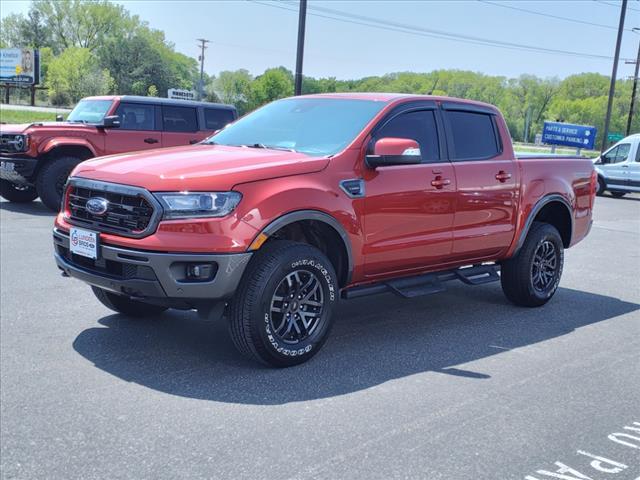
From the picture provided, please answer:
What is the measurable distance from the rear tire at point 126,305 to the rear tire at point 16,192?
848 cm

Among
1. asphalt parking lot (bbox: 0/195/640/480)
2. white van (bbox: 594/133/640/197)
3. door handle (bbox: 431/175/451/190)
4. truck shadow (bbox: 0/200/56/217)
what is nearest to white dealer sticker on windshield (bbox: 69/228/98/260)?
asphalt parking lot (bbox: 0/195/640/480)

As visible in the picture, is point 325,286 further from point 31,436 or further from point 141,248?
point 31,436

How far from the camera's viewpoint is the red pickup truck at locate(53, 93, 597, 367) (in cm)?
420

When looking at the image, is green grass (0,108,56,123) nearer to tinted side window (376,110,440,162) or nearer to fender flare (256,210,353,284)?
tinted side window (376,110,440,162)

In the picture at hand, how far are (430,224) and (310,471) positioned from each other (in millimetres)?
2697

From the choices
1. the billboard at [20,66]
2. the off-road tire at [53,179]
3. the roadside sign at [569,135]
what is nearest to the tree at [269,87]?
the billboard at [20,66]

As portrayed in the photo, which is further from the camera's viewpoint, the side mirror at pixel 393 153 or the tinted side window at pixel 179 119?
the tinted side window at pixel 179 119

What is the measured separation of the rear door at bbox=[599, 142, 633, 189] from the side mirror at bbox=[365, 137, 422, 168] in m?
20.8

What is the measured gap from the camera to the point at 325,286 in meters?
4.68

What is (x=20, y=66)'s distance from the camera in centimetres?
6544

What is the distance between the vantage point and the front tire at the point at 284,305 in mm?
4316

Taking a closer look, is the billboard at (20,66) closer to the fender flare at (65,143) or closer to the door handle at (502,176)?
the fender flare at (65,143)

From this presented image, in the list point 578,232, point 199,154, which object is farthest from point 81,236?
point 578,232

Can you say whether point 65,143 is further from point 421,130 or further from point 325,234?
point 325,234
